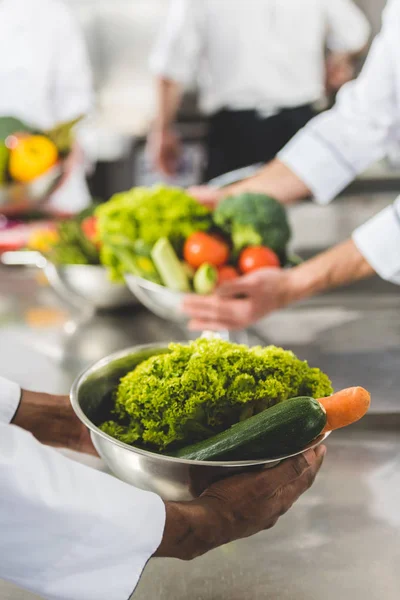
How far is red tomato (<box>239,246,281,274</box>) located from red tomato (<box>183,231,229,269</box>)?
1.6 inches

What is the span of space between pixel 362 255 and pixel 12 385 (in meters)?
0.77

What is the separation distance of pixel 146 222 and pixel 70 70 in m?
2.59

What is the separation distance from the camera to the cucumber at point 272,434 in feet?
2.16

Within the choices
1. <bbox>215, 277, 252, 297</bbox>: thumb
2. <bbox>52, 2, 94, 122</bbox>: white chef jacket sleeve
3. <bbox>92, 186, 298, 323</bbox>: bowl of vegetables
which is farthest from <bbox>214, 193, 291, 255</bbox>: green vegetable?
<bbox>52, 2, 94, 122</bbox>: white chef jacket sleeve

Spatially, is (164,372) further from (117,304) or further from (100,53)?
(100,53)

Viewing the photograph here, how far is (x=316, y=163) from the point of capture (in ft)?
5.86

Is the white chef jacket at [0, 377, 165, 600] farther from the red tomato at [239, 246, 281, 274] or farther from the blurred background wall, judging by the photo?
the blurred background wall

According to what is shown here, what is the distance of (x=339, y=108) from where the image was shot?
1803 millimetres

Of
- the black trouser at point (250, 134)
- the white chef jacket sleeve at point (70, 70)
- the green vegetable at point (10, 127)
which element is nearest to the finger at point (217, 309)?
the green vegetable at point (10, 127)

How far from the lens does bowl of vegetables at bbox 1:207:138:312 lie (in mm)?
1412

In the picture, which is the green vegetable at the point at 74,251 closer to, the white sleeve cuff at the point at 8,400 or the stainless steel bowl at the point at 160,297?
the stainless steel bowl at the point at 160,297

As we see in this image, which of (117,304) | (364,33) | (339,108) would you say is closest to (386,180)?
(339,108)

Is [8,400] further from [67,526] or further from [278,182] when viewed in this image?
[278,182]

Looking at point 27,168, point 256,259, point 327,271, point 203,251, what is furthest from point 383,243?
point 27,168
